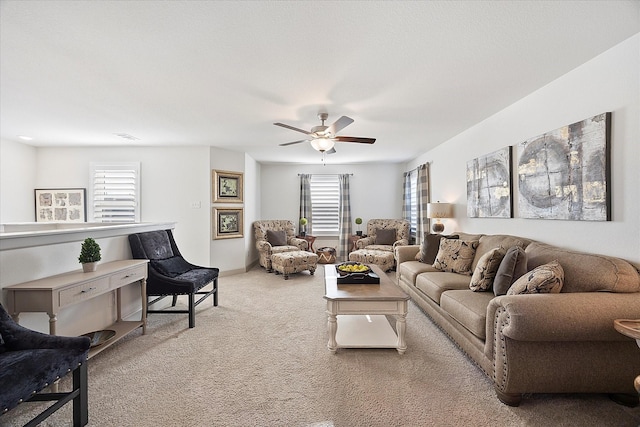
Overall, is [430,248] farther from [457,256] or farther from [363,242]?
[363,242]

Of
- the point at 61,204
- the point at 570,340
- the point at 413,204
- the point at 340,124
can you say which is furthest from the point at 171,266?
the point at 413,204

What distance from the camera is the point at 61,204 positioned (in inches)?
217

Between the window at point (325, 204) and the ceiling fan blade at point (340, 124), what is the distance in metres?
4.25

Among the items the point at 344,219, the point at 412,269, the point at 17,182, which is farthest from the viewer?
the point at 344,219

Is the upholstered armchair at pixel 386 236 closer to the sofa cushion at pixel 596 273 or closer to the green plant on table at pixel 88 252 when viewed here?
the sofa cushion at pixel 596 273

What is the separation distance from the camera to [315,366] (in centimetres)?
243

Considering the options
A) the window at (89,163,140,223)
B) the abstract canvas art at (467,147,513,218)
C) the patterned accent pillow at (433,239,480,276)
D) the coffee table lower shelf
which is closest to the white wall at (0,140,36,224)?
the window at (89,163,140,223)

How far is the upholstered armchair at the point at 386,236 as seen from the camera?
6523 mm

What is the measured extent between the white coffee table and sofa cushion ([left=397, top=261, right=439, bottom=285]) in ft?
2.96

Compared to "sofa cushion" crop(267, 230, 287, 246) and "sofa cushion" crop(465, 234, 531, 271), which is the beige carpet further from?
"sofa cushion" crop(267, 230, 287, 246)

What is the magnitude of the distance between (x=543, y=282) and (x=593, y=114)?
150 centimetres

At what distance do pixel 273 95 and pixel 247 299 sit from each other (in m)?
2.92

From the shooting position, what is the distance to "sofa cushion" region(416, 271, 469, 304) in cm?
303

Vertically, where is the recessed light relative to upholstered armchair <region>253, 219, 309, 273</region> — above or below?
above
